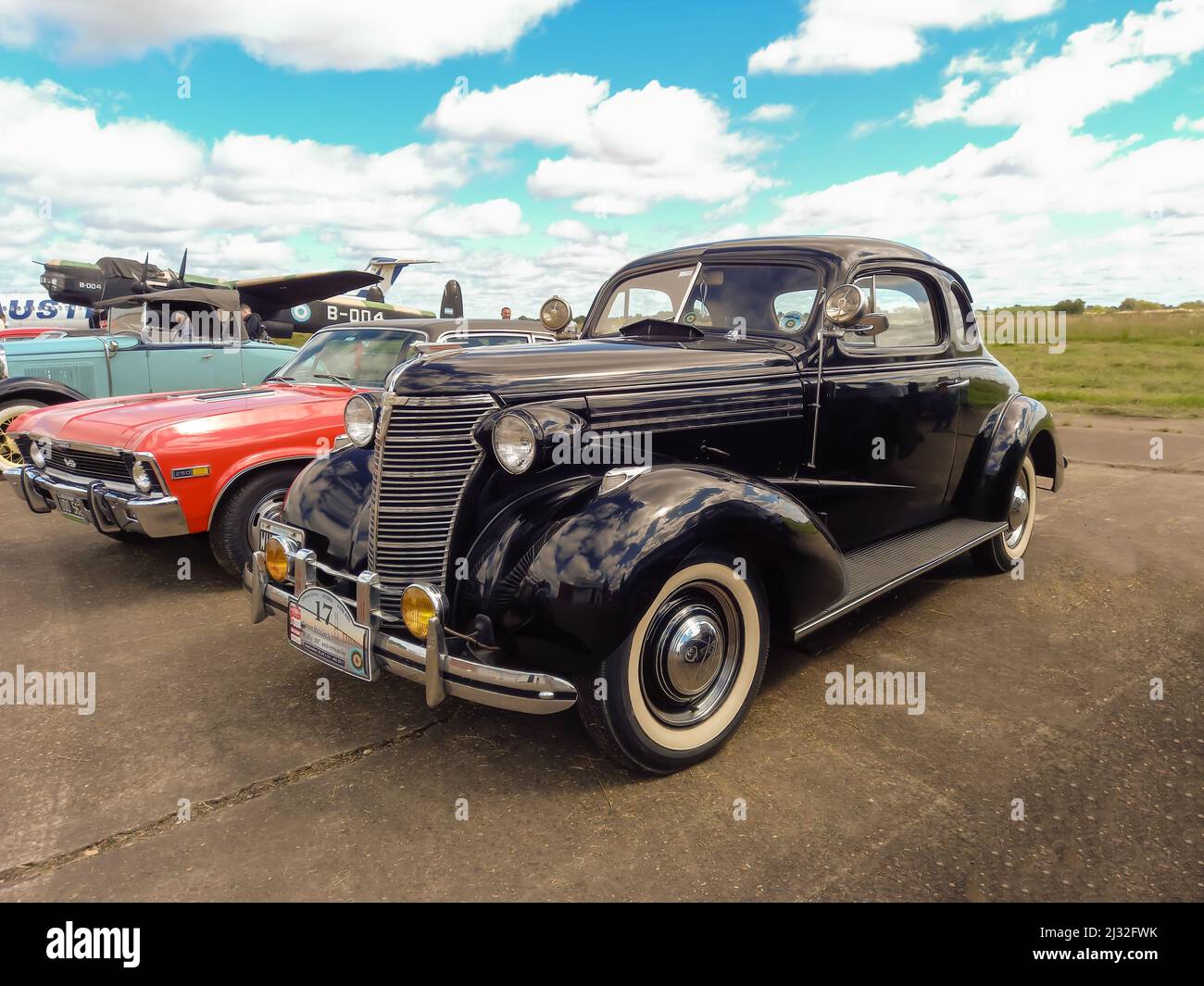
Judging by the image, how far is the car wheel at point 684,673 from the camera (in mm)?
2686

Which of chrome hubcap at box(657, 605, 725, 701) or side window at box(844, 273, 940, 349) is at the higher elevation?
side window at box(844, 273, 940, 349)

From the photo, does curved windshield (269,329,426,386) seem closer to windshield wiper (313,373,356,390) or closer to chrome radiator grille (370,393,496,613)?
windshield wiper (313,373,356,390)

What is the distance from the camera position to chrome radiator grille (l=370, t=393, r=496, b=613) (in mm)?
2904

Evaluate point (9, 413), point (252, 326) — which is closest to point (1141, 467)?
point (252, 326)

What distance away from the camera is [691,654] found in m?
2.89

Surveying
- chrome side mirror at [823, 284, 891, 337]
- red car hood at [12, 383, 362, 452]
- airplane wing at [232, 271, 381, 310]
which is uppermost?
airplane wing at [232, 271, 381, 310]

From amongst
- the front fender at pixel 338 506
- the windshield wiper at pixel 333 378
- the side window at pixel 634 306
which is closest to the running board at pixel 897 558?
the side window at pixel 634 306

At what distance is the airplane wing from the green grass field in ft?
50.1

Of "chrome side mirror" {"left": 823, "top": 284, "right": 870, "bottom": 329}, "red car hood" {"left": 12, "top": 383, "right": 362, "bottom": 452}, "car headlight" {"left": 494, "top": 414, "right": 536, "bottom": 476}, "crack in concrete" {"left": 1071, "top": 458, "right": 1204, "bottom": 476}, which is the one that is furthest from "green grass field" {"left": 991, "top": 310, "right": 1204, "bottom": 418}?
"car headlight" {"left": 494, "top": 414, "right": 536, "bottom": 476}

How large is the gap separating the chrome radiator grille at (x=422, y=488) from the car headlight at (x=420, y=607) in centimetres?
16

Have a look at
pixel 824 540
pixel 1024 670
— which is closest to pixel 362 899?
pixel 824 540

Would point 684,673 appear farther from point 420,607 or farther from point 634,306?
point 634,306

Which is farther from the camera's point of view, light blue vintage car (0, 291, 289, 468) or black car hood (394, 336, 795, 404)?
light blue vintage car (0, 291, 289, 468)

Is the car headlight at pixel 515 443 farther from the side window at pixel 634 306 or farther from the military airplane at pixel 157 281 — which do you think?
the military airplane at pixel 157 281
